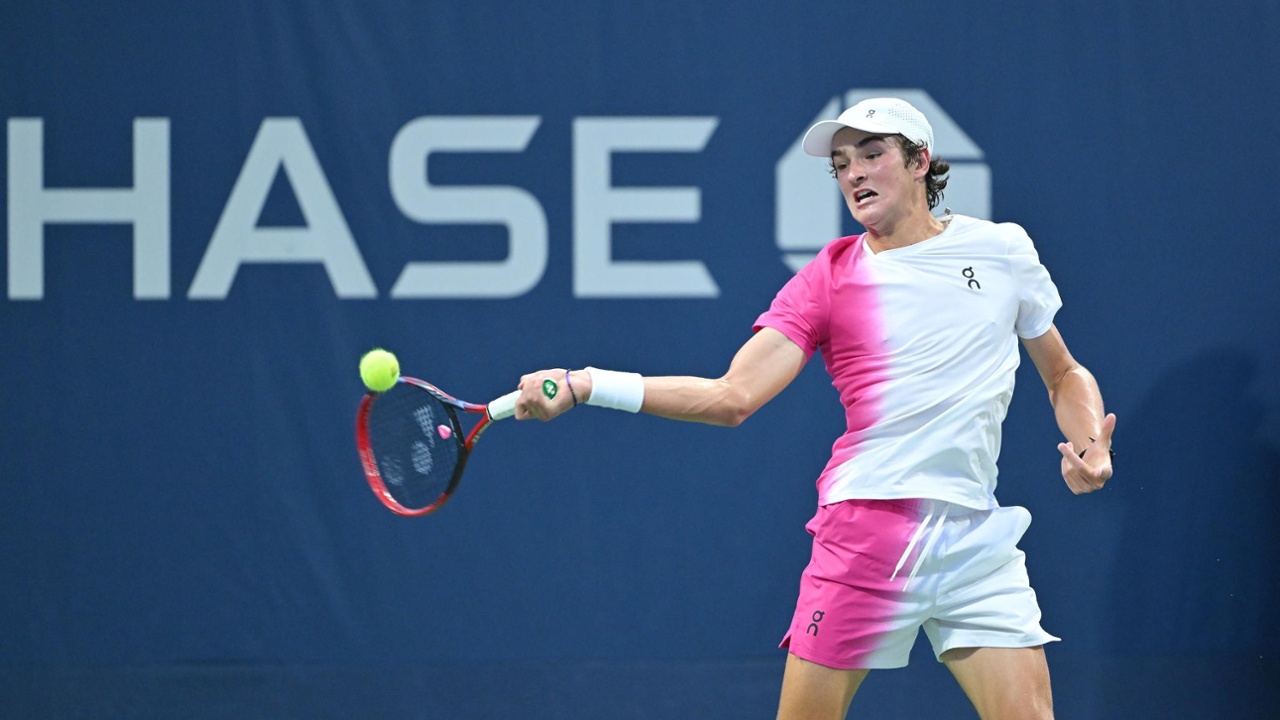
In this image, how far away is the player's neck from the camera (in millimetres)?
2807

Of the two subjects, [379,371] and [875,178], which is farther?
[875,178]

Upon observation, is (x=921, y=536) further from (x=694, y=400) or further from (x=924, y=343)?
(x=694, y=400)

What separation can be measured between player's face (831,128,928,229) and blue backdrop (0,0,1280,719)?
4.14 feet

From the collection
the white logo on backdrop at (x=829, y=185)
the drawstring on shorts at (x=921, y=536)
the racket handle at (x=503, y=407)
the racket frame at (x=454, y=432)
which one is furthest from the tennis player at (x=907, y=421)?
the white logo on backdrop at (x=829, y=185)

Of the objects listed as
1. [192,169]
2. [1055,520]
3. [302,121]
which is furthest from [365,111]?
[1055,520]

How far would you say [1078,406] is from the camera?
2742 millimetres

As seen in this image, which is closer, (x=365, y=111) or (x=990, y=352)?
(x=990, y=352)

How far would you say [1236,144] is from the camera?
13.5 ft

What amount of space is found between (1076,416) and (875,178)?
0.64m

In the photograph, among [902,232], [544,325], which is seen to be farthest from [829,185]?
[902,232]

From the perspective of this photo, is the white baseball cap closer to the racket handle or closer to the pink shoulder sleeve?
the pink shoulder sleeve

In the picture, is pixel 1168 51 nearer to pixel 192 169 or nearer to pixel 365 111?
pixel 365 111

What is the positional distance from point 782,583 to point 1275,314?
A: 1.72 meters

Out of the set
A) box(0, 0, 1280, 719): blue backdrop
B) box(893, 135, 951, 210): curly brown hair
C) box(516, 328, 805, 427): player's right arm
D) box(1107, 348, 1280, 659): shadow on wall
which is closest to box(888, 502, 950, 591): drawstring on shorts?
box(516, 328, 805, 427): player's right arm
